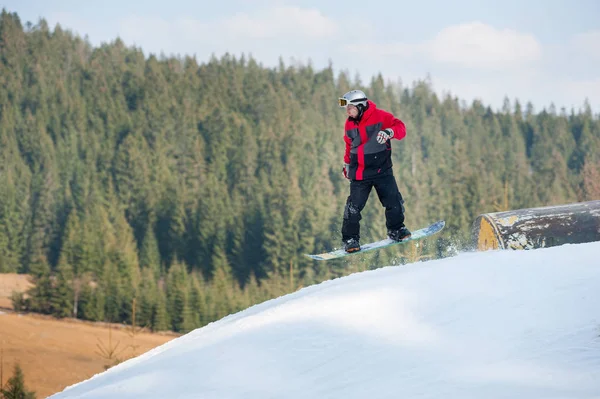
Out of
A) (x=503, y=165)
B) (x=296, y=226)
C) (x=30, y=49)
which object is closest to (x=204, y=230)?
(x=296, y=226)

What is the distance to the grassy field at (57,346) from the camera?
61.6m

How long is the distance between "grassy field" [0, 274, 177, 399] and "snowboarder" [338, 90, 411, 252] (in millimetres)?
48903

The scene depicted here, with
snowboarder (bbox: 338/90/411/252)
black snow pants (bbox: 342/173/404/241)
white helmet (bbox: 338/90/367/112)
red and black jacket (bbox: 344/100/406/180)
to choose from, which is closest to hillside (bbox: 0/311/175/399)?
black snow pants (bbox: 342/173/404/241)

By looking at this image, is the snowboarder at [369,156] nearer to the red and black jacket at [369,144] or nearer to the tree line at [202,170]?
the red and black jacket at [369,144]

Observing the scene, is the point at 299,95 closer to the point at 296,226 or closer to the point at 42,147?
the point at 42,147

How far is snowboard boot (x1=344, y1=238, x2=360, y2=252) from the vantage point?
1060 centimetres

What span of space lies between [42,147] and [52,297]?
57773 millimetres

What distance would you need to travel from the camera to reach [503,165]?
135750 mm

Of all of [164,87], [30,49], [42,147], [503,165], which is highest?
[30,49]

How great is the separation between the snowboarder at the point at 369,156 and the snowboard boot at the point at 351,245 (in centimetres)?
11

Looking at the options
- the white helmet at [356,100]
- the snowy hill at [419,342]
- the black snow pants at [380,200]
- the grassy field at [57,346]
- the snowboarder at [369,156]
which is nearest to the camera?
the snowy hill at [419,342]

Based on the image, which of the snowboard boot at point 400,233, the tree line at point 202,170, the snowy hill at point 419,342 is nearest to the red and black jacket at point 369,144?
the snowboard boot at point 400,233

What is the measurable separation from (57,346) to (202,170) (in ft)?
199

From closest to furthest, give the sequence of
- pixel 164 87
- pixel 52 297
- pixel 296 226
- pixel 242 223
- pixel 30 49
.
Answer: pixel 52 297 → pixel 296 226 → pixel 242 223 → pixel 164 87 → pixel 30 49
